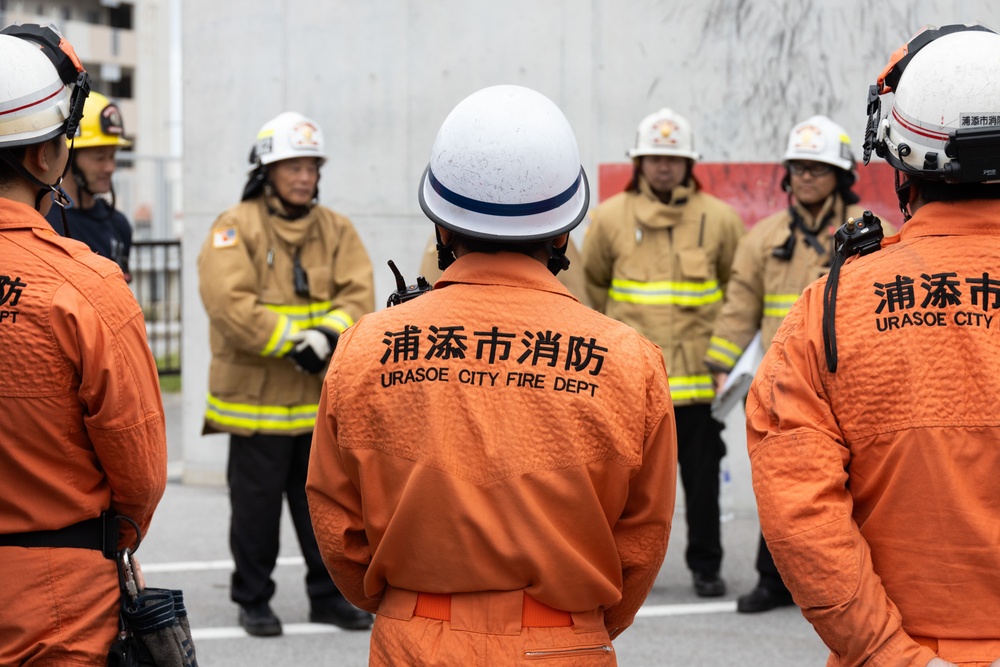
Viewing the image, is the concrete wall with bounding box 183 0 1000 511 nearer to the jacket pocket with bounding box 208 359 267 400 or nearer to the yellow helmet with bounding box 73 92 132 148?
the yellow helmet with bounding box 73 92 132 148

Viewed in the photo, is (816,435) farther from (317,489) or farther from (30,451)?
(30,451)

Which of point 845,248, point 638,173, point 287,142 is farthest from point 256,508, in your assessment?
point 845,248

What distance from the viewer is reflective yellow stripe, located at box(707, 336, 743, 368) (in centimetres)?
627

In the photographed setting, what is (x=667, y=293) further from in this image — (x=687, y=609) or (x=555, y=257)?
(x=555, y=257)

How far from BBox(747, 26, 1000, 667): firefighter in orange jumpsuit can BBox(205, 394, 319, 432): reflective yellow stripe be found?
3.53 m

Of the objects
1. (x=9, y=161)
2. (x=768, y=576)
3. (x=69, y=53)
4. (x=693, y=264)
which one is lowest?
(x=768, y=576)

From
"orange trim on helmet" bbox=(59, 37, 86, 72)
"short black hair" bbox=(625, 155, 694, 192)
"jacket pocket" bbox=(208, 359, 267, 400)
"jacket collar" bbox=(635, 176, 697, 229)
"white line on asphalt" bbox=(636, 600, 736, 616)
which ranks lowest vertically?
"white line on asphalt" bbox=(636, 600, 736, 616)

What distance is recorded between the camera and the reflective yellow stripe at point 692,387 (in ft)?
21.3

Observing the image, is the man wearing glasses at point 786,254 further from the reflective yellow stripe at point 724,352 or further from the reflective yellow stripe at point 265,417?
the reflective yellow stripe at point 265,417

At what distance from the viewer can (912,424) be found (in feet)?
8.11

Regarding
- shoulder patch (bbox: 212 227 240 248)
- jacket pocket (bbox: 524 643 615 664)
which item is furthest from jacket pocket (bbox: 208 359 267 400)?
jacket pocket (bbox: 524 643 615 664)

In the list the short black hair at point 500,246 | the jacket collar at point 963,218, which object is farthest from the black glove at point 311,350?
the jacket collar at point 963,218

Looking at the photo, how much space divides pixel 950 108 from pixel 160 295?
1527cm

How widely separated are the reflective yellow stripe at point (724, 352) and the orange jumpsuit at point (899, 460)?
3692 mm
